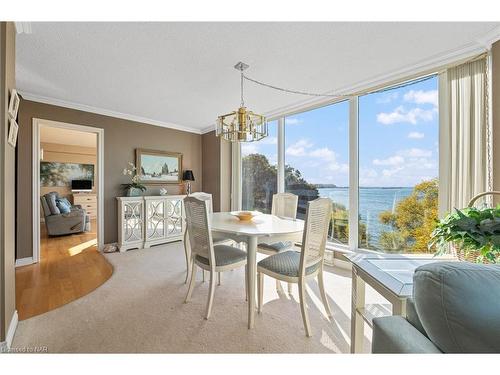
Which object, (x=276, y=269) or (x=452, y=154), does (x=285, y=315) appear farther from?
(x=452, y=154)

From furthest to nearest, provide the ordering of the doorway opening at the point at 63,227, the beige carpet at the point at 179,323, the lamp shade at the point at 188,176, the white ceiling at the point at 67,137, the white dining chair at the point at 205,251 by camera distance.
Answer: the white ceiling at the point at 67,137, the lamp shade at the point at 188,176, the doorway opening at the point at 63,227, the white dining chair at the point at 205,251, the beige carpet at the point at 179,323

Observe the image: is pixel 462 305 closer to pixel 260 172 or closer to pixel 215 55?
pixel 215 55

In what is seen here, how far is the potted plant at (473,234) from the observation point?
90 cm

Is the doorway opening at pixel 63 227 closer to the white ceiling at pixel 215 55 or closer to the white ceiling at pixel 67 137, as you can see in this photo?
→ the white ceiling at pixel 67 137

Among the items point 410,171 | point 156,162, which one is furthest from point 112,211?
point 410,171

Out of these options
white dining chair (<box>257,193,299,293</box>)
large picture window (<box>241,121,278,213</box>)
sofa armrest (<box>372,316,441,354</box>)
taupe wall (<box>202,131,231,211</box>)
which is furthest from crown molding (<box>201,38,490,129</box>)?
sofa armrest (<box>372,316,441,354</box>)

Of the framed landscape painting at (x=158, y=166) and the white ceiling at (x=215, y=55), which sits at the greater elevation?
the white ceiling at (x=215, y=55)

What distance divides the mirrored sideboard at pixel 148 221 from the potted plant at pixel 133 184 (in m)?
0.20

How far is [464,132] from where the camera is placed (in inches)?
77.0

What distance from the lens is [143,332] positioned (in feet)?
5.31

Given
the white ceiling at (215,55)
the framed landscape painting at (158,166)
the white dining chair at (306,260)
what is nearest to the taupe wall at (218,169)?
the framed landscape painting at (158,166)

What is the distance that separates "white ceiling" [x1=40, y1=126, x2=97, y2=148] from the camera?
5045 mm

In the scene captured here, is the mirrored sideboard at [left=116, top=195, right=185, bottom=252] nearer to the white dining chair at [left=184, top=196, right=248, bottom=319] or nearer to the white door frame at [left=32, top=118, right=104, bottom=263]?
the white door frame at [left=32, top=118, right=104, bottom=263]

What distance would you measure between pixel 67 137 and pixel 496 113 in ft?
25.7
